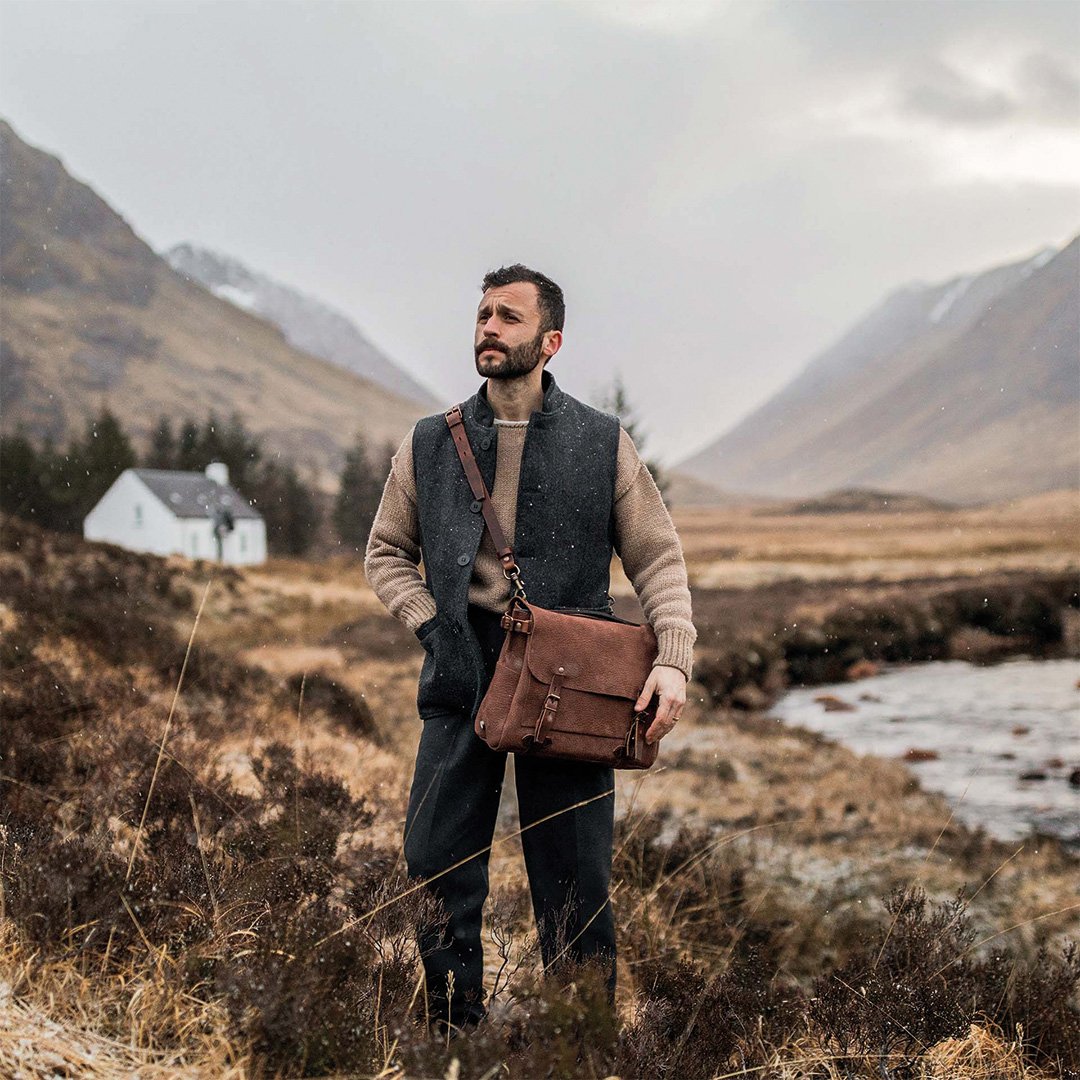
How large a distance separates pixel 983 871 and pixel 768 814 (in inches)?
76.6

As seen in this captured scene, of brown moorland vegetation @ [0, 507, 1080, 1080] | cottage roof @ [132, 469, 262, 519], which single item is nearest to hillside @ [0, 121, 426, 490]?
cottage roof @ [132, 469, 262, 519]

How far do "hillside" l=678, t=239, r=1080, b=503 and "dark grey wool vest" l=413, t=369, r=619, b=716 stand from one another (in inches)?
3563

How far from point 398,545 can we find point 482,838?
88 cm

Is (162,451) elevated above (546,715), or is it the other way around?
(162,451)

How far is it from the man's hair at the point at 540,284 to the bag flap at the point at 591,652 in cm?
81

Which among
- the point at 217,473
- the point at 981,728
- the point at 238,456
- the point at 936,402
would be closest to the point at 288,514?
the point at 217,473

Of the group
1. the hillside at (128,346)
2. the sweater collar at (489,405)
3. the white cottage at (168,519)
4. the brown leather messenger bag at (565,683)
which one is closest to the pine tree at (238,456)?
the white cottage at (168,519)

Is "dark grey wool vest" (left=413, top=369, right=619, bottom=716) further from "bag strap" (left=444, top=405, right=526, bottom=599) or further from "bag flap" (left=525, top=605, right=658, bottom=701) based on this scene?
"bag flap" (left=525, top=605, right=658, bottom=701)

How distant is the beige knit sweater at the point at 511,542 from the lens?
8.56ft

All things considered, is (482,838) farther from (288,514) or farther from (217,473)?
(288,514)

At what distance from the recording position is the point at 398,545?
9.34ft

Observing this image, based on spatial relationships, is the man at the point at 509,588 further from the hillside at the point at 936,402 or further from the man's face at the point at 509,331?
the hillside at the point at 936,402

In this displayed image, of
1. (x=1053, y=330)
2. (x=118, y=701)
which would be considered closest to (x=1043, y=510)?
(x=118, y=701)

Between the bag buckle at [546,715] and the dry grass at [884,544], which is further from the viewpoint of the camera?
the dry grass at [884,544]
